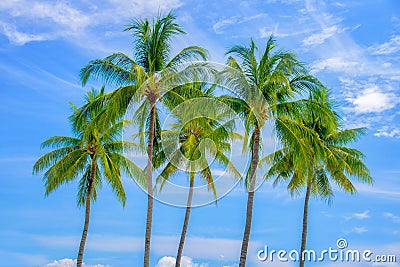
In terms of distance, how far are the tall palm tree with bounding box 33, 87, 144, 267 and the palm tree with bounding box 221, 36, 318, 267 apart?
6482mm

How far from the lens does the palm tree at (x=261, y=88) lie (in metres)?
22.3

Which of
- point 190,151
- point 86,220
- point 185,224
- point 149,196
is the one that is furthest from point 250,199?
point 86,220

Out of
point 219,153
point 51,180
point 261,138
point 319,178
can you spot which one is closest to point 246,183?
point 261,138

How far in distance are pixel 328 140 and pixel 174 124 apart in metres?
7.53

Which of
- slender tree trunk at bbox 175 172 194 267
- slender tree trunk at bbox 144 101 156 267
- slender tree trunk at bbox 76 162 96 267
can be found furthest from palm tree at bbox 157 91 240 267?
slender tree trunk at bbox 76 162 96 267

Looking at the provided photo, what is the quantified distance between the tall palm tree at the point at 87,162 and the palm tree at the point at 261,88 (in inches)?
255

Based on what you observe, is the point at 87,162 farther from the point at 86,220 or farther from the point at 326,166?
the point at 326,166

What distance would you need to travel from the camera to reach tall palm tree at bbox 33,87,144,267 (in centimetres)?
2730

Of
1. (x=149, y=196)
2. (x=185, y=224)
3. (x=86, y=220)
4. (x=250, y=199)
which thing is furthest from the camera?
(x=185, y=224)

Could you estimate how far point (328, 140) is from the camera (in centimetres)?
2959

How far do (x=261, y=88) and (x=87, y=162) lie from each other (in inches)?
384

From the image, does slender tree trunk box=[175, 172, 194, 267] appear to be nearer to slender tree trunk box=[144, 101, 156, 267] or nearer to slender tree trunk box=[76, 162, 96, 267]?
slender tree trunk box=[76, 162, 96, 267]

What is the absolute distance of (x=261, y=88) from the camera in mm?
22422

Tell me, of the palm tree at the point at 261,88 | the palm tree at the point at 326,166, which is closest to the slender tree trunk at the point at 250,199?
the palm tree at the point at 261,88
